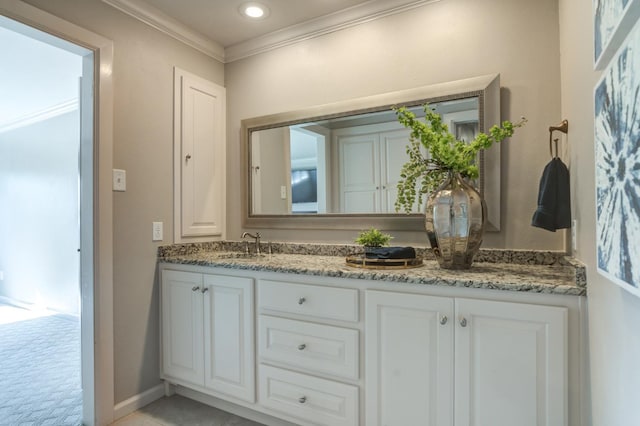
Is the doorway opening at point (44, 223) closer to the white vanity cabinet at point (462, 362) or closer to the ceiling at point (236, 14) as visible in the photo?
the ceiling at point (236, 14)

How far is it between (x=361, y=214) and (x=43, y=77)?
3.15 m

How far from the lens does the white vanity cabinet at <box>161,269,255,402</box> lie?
190 cm

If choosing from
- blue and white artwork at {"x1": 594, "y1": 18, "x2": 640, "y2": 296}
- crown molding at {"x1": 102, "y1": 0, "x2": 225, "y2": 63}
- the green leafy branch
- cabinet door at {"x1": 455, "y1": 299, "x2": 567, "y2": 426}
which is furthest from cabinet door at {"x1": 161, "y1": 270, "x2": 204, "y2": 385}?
blue and white artwork at {"x1": 594, "y1": 18, "x2": 640, "y2": 296}

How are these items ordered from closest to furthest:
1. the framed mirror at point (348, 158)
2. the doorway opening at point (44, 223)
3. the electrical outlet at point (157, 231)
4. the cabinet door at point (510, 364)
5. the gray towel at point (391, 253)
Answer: the cabinet door at point (510, 364) < the gray towel at point (391, 253) < the framed mirror at point (348, 158) < the doorway opening at point (44, 223) < the electrical outlet at point (157, 231)

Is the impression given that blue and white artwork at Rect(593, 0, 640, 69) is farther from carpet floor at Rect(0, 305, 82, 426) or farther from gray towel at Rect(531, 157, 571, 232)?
carpet floor at Rect(0, 305, 82, 426)

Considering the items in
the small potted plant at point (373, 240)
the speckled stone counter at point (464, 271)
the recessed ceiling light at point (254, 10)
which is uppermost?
the recessed ceiling light at point (254, 10)

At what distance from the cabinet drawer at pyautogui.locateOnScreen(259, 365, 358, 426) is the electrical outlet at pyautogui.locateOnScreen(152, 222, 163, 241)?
1.03 metres

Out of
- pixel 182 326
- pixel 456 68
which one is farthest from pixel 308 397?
pixel 456 68

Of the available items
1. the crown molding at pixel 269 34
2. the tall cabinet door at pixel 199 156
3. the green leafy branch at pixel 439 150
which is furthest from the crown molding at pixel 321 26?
the green leafy branch at pixel 439 150

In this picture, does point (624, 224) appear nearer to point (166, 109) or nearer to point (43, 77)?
point (166, 109)

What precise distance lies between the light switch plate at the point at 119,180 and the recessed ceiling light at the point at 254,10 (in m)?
1.21

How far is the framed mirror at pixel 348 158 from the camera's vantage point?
186 cm

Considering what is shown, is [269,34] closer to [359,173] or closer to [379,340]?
[359,173]

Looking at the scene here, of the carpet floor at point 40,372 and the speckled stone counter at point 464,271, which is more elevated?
the speckled stone counter at point 464,271
